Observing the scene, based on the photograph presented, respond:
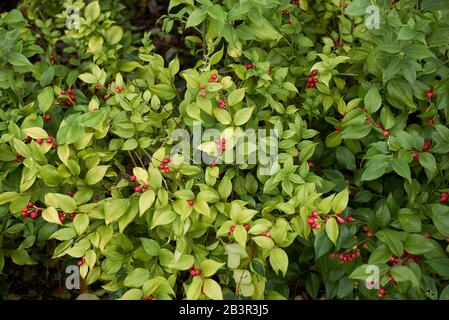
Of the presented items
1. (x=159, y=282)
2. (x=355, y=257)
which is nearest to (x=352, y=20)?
(x=355, y=257)

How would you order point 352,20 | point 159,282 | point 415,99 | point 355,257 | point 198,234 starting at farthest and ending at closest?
point 352,20
point 415,99
point 355,257
point 198,234
point 159,282

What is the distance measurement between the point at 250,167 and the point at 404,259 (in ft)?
2.03

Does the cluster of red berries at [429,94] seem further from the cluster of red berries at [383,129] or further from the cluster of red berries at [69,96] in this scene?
the cluster of red berries at [69,96]

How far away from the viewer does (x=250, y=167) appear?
1.88 m

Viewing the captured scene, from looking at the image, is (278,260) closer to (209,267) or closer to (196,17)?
(209,267)

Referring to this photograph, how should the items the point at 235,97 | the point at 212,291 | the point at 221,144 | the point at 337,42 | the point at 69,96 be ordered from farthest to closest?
the point at 337,42
the point at 69,96
the point at 235,97
the point at 221,144
the point at 212,291

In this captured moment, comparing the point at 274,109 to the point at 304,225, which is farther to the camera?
the point at 274,109

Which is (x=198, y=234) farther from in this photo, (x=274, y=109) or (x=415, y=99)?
(x=415, y=99)

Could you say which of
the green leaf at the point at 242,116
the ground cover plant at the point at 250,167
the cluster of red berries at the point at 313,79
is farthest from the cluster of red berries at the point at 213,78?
the cluster of red berries at the point at 313,79

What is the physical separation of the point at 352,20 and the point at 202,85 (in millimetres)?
899

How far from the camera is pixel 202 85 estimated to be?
175 cm

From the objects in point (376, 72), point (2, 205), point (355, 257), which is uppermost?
→ point (376, 72)

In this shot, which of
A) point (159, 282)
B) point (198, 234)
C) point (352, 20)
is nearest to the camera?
point (159, 282)

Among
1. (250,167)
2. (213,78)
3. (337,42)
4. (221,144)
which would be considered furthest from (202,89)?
(337,42)
